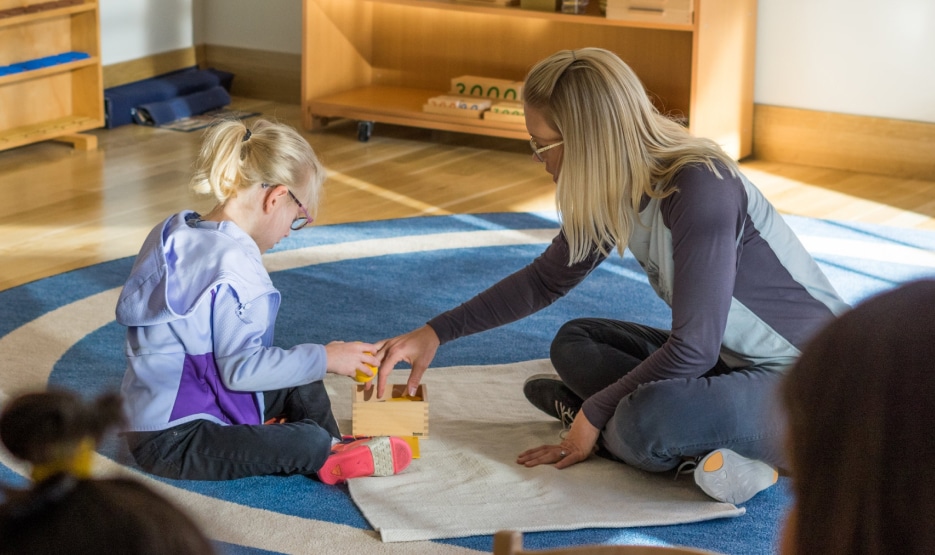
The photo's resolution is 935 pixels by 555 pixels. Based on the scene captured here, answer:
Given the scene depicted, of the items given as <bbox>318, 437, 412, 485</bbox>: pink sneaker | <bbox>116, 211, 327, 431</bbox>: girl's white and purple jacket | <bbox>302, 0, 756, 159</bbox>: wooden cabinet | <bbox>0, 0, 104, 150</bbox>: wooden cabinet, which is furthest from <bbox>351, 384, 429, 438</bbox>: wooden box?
<bbox>0, 0, 104, 150</bbox>: wooden cabinet

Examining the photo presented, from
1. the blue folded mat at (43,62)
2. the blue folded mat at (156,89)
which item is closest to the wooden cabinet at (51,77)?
the blue folded mat at (43,62)

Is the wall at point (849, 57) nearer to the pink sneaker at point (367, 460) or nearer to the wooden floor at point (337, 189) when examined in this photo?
the wooden floor at point (337, 189)

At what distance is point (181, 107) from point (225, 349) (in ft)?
10.6

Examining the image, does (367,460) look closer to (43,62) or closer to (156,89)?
(43,62)

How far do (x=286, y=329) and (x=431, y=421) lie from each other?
581mm

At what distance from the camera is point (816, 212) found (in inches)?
146

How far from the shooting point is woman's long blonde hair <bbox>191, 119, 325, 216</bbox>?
1.93 metres

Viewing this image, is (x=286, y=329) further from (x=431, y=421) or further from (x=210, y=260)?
(x=210, y=260)

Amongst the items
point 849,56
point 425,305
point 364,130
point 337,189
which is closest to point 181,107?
point 364,130

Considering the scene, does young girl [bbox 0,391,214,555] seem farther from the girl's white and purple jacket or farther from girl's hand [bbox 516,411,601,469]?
girl's hand [bbox 516,411,601,469]

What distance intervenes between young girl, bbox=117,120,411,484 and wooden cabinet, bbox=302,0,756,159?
7.74 ft

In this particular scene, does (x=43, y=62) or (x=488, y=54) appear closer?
(x=43, y=62)

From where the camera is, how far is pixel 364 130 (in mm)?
4617

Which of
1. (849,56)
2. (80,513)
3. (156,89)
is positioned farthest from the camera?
(156,89)
